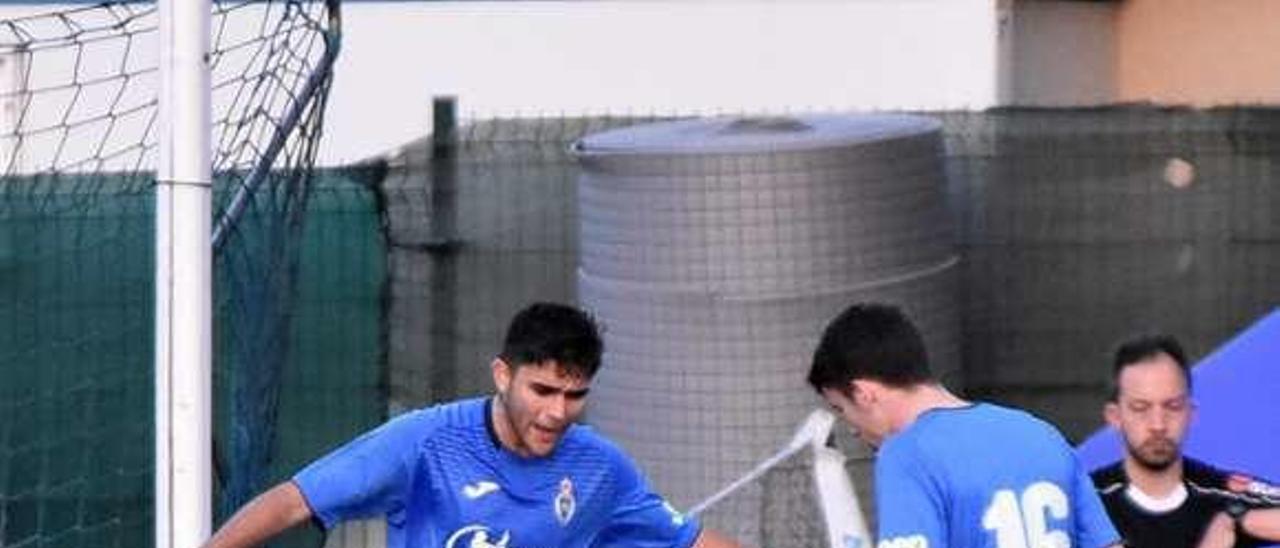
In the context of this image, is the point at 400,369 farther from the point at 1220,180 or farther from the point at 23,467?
the point at 1220,180

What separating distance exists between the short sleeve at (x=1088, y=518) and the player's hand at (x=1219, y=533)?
1.90 feet

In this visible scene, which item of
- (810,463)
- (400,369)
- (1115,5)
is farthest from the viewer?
(1115,5)

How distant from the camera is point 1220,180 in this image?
332 inches

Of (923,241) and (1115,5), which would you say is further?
(1115,5)

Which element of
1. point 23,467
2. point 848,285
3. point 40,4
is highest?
point 40,4

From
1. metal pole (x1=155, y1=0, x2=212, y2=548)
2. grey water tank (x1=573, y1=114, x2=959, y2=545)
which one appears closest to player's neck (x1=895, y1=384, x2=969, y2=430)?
metal pole (x1=155, y1=0, x2=212, y2=548)

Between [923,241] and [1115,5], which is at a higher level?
[1115,5]

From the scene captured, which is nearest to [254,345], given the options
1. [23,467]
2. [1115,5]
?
[23,467]

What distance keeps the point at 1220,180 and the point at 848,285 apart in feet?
4.11

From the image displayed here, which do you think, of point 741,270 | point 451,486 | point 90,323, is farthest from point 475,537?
point 90,323

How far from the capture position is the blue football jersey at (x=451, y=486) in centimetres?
527

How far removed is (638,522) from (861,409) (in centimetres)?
91

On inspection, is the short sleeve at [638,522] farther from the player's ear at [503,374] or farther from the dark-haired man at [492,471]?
the player's ear at [503,374]

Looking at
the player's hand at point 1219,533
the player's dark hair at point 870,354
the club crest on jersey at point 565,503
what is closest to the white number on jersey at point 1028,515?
the player's dark hair at point 870,354
